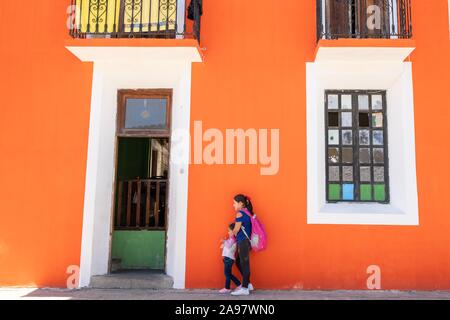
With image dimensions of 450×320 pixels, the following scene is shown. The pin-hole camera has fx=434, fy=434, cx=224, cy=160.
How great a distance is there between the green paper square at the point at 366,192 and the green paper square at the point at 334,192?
1.32 feet

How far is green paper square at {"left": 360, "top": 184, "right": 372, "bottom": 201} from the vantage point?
25.2 feet

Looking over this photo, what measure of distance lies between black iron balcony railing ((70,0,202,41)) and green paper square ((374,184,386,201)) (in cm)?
425


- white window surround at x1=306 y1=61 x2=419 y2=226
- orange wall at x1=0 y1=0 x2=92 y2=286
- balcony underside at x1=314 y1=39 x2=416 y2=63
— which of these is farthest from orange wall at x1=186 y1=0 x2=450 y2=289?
orange wall at x1=0 y1=0 x2=92 y2=286

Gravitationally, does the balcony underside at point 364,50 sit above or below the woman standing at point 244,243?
above

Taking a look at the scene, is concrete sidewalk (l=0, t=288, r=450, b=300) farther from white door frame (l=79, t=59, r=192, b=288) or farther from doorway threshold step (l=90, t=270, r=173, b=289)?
white door frame (l=79, t=59, r=192, b=288)

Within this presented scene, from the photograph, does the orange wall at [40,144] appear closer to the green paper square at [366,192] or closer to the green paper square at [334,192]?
the green paper square at [334,192]

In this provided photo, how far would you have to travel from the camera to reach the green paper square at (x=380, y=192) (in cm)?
767

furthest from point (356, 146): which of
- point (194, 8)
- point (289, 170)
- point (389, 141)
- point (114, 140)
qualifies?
point (114, 140)

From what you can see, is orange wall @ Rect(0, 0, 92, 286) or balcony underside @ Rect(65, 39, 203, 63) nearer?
balcony underside @ Rect(65, 39, 203, 63)

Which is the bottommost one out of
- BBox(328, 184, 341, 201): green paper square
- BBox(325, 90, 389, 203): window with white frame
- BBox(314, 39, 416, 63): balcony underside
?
BBox(328, 184, 341, 201): green paper square

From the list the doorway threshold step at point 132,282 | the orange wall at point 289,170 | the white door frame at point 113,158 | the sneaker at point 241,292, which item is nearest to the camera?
the sneaker at point 241,292

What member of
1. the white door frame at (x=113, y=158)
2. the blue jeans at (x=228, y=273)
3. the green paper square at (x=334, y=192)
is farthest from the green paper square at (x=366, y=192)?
the white door frame at (x=113, y=158)

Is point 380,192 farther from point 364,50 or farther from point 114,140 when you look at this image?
point 114,140

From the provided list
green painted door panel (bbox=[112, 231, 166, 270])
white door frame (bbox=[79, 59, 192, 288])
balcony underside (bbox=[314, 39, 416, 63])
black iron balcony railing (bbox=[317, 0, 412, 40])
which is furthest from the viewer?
green painted door panel (bbox=[112, 231, 166, 270])
